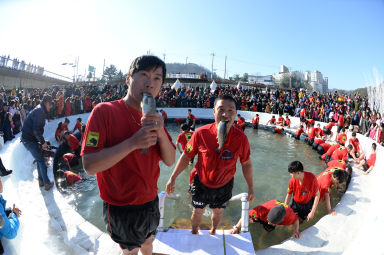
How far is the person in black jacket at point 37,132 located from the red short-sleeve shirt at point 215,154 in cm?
336

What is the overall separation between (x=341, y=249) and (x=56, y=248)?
12.5ft

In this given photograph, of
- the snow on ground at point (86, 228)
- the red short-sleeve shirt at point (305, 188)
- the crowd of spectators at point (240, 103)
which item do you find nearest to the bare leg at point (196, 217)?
the snow on ground at point (86, 228)

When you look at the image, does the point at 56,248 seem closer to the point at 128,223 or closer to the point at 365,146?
the point at 128,223

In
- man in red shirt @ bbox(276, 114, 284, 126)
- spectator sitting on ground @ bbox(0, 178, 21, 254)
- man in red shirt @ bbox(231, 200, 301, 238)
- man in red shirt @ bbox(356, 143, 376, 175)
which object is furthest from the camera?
man in red shirt @ bbox(276, 114, 284, 126)

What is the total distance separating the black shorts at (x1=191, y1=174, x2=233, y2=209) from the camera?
9.17 ft

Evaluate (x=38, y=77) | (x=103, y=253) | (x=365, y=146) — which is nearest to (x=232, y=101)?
(x=103, y=253)

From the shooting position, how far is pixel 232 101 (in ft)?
8.58

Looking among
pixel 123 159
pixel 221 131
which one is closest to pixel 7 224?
pixel 123 159

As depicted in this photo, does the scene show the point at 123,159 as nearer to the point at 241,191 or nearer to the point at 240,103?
the point at 241,191

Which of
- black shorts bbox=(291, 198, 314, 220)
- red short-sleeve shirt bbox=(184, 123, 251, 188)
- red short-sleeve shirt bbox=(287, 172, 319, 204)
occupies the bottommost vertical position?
black shorts bbox=(291, 198, 314, 220)

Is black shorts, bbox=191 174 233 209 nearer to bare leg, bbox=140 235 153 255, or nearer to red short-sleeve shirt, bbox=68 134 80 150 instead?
bare leg, bbox=140 235 153 255

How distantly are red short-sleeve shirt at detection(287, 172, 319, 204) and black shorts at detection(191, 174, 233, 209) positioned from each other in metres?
1.75

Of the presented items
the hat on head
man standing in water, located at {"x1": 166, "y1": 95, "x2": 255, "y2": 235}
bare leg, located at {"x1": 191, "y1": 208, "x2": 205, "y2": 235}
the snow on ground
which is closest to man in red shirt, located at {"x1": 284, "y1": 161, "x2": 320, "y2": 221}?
the snow on ground

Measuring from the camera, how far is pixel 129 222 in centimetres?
157
